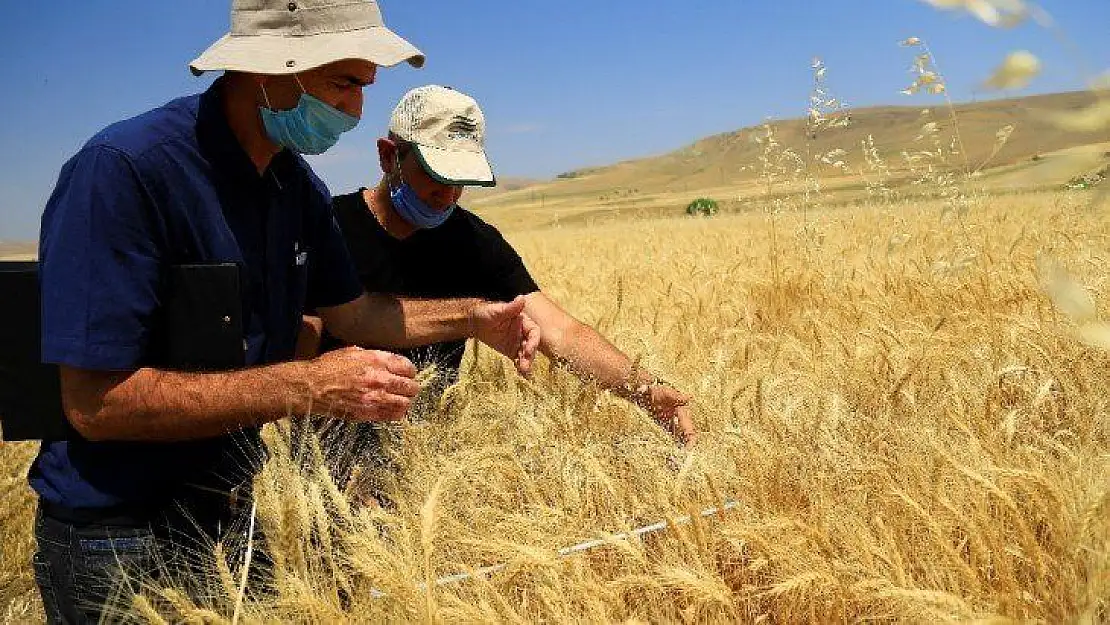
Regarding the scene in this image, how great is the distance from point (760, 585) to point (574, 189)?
9822cm

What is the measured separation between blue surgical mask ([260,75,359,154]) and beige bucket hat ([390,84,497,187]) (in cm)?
76

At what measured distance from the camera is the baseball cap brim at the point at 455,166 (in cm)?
252

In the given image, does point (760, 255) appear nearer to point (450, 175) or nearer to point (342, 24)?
point (450, 175)

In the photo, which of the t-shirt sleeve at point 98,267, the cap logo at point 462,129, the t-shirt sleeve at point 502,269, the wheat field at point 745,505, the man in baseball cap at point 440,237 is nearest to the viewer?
the wheat field at point 745,505

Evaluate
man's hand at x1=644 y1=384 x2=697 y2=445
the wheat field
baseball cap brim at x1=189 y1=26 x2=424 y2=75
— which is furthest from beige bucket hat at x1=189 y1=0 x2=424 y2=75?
man's hand at x1=644 y1=384 x2=697 y2=445

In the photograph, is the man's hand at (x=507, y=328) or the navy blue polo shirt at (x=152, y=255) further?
the man's hand at (x=507, y=328)

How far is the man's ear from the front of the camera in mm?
2744

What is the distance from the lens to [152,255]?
1550mm

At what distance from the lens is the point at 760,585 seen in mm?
1358

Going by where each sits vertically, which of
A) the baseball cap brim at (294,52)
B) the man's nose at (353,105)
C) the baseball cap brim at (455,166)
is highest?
the baseball cap brim at (294,52)

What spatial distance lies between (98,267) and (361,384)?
0.48m

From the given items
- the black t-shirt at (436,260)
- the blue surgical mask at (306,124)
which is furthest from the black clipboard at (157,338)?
the black t-shirt at (436,260)

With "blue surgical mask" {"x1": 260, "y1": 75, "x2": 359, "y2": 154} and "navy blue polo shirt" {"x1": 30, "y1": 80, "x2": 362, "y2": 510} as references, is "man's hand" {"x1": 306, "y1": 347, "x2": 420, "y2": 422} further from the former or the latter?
"blue surgical mask" {"x1": 260, "y1": 75, "x2": 359, "y2": 154}

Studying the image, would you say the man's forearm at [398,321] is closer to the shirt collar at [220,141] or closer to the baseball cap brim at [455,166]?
the baseball cap brim at [455,166]
